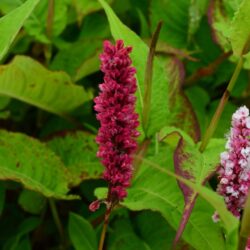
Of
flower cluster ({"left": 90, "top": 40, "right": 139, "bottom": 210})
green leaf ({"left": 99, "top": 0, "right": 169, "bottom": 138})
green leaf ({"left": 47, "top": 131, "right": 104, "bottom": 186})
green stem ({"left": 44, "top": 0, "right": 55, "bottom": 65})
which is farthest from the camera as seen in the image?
green stem ({"left": 44, "top": 0, "right": 55, "bottom": 65})

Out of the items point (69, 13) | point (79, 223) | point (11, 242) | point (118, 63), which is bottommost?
point (11, 242)

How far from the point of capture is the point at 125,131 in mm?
767

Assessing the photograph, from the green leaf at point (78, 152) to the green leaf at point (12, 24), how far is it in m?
0.29

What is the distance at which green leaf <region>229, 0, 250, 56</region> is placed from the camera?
33.6 inches

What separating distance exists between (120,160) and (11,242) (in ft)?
1.56

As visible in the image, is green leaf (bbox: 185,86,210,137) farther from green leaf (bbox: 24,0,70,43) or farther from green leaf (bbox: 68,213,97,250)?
green leaf (bbox: 68,213,97,250)

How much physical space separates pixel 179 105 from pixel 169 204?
334 mm

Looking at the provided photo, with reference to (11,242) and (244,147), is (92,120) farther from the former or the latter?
(244,147)

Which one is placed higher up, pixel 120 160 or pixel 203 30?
pixel 120 160

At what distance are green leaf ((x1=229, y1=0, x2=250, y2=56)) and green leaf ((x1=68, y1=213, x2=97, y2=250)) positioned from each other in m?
0.36

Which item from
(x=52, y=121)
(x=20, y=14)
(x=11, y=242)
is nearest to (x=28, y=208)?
(x=11, y=242)

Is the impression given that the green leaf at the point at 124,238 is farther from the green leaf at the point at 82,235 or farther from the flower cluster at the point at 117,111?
the flower cluster at the point at 117,111

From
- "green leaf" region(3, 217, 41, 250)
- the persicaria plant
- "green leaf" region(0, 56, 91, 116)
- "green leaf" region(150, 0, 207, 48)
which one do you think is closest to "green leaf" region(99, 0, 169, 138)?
the persicaria plant

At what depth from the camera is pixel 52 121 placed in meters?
1.34
